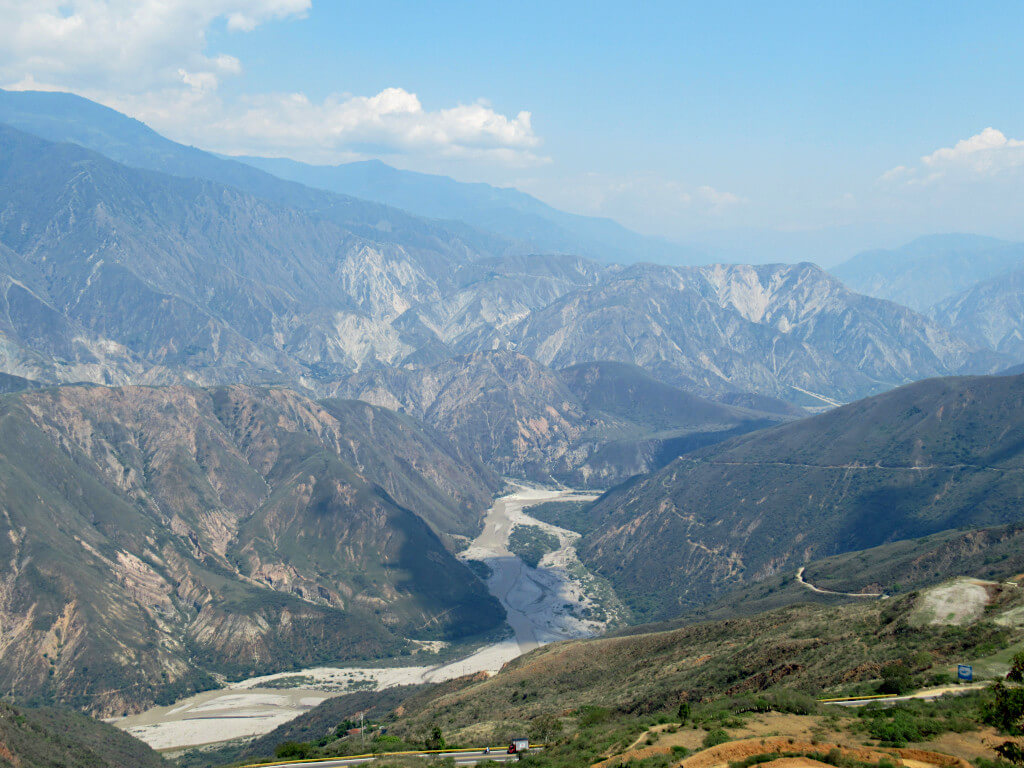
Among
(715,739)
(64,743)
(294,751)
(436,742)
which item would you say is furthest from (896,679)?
(64,743)

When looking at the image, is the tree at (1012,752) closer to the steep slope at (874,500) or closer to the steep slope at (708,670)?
the steep slope at (708,670)

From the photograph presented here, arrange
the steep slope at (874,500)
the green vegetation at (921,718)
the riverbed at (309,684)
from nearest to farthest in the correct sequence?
the green vegetation at (921,718) < the riverbed at (309,684) < the steep slope at (874,500)

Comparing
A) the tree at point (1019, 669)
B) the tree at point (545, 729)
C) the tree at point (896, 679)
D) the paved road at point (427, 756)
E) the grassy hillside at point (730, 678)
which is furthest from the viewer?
the tree at point (545, 729)

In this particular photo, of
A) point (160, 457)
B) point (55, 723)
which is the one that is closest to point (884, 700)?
point (55, 723)

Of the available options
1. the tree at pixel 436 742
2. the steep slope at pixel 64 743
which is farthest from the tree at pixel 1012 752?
the steep slope at pixel 64 743

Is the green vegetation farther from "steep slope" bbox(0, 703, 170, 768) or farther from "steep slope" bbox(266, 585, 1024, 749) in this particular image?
"steep slope" bbox(0, 703, 170, 768)

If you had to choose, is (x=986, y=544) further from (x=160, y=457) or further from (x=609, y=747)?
(x=160, y=457)

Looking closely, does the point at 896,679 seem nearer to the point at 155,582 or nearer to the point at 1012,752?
the point at 1012,752
